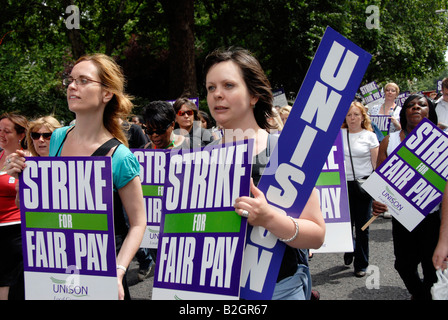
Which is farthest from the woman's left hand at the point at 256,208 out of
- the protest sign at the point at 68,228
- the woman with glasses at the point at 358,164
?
the woman with glasses at the point at 358,164

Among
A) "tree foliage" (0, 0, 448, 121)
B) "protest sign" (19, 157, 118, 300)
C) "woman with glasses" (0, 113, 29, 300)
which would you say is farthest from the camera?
"tree foliage" (0, 0, 448, 121)

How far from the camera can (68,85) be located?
229 centimetres

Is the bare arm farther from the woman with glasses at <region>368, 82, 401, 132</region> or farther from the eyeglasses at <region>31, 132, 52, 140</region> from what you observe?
the woman with glasses at <region>368, 82, 401, 132</region>

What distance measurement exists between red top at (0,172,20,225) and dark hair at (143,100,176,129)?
1.48 m

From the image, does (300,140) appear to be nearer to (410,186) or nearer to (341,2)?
(410,186)

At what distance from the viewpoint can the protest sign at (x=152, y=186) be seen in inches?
170

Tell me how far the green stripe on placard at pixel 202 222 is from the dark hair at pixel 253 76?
502 mm

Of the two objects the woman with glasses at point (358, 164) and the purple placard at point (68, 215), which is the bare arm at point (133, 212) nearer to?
the purple placard at point (68, 215)

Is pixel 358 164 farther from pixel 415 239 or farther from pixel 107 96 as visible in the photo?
pixel 107 96

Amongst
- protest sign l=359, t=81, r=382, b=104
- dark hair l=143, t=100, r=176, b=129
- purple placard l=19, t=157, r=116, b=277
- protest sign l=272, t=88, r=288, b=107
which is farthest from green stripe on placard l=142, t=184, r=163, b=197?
Result: protest sign l=359, t=81, r=382, b=104

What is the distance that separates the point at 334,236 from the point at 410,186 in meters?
0.73

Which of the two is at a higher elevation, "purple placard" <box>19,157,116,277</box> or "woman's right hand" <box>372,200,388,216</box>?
"purple placard" <box>19,157,116,277</box>

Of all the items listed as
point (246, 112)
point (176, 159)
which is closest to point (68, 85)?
point (176, 159)

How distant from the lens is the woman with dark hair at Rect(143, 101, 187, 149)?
447cm
